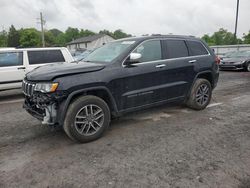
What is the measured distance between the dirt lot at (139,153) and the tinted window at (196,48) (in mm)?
1518

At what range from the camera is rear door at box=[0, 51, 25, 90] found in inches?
273

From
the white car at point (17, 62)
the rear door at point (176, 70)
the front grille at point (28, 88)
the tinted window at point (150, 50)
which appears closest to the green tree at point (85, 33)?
the white car at point (17, 62)

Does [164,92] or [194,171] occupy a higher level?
[164,92]

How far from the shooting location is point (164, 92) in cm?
454

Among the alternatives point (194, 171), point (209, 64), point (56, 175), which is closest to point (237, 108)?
point (209, 64)

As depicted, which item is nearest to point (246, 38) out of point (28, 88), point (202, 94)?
point (202, 94)

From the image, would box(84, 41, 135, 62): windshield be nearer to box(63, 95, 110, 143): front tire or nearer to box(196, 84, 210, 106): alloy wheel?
box(63, 95, 110, 143): front tire

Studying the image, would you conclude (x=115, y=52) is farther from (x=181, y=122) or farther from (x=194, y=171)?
(x=194, y=171)

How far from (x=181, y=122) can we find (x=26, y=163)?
10.1 ft

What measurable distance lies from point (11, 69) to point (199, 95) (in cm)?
599

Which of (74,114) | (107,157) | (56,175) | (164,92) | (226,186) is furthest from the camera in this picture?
(164,92)

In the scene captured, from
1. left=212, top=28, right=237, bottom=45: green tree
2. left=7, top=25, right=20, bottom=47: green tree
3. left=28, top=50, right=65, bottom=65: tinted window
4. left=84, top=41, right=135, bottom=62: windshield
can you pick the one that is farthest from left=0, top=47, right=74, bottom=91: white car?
left=7, top=25, right=20, bottom=47: green tree

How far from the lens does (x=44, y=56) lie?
7598 millimetres

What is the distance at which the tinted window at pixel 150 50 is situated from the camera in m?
4.26
